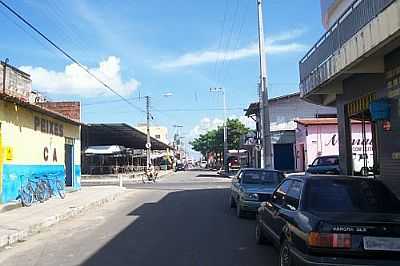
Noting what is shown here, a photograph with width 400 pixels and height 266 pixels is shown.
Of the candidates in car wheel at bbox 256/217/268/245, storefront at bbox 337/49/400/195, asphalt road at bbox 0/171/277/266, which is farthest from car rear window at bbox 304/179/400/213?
storefront at bbox 337/49/400/195

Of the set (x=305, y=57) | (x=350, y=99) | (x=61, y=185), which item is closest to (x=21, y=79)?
(x=61, y=185)

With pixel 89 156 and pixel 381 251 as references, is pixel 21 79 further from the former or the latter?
pixel 89 156

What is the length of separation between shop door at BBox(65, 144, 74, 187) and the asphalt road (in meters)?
13.1

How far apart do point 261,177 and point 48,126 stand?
39.2ft

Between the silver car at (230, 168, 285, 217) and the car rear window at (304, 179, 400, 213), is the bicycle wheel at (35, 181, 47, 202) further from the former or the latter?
the car rear window at (304, 179, 400, 213)

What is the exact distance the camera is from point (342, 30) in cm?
1476

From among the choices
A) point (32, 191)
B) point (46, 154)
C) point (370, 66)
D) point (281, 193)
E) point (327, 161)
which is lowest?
point (32, 191)

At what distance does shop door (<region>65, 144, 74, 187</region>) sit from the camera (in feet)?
102

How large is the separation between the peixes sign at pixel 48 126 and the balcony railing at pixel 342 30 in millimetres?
11302

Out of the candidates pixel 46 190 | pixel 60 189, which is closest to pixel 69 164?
pixel 60 189

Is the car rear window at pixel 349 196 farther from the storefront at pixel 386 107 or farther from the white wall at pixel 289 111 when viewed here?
the white wall at pixel 289 111

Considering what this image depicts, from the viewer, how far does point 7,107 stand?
19797 millimetres

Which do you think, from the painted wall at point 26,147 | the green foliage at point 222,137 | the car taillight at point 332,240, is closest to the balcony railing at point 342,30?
the car taillight at point 332,240

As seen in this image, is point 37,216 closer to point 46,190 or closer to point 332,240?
point 46,190
